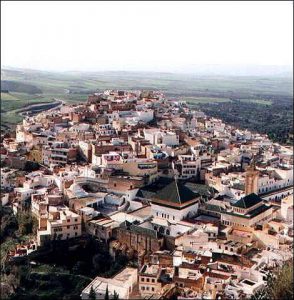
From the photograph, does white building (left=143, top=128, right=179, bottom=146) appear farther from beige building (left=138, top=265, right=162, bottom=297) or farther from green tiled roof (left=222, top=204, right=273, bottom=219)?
beige building (left=138, top=265, right=162, bottom=297)

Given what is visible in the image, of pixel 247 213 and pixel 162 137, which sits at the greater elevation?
pixel 162 137

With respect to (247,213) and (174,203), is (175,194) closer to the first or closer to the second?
(174,203)

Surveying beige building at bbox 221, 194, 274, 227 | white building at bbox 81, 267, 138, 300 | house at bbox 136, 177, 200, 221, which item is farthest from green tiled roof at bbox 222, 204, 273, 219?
white building at bbox 81, 267, 138, 300

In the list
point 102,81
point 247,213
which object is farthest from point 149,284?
point 102,81

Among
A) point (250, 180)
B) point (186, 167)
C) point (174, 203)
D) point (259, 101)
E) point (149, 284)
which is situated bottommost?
point (149, 284)

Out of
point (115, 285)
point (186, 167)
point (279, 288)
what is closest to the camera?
point (279, 288)

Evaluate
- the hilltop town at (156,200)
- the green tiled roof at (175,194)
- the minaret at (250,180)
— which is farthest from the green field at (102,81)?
the minaret at (250,180)

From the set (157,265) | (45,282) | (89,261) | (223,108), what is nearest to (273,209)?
(157,265)
